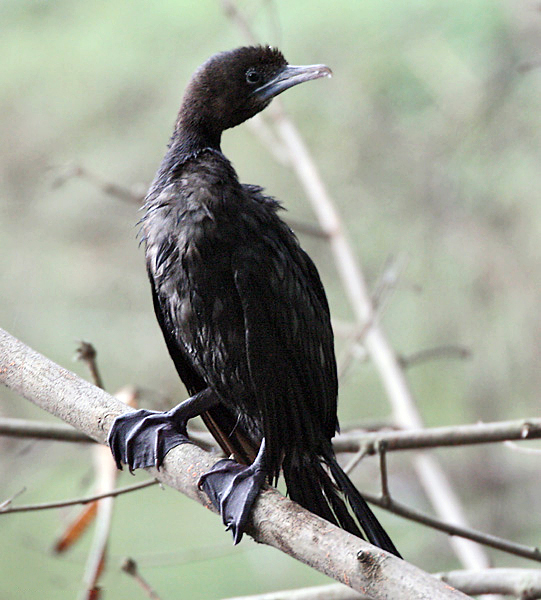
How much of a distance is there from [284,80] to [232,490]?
106 centimetres

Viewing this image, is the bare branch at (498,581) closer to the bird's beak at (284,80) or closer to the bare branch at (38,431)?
the bare branch at (38,431)

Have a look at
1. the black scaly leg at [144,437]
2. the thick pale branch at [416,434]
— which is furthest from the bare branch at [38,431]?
the black scaly leg at [144,437]

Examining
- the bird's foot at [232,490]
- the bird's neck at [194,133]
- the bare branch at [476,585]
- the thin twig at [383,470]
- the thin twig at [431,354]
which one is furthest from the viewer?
the thin twig at [431,354]

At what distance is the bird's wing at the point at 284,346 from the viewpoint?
1.79 meters

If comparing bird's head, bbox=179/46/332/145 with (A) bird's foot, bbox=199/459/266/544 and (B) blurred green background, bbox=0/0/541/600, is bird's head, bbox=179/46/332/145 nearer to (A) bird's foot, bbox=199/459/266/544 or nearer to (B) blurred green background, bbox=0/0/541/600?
(A) bird's foot, bbox=199/459/266/544

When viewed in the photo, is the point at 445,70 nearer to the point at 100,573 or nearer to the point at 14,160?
the point at 14,160

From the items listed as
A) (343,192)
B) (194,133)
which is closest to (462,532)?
(194,133)

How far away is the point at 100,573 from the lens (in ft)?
7.06

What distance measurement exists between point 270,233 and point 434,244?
251 centimetres

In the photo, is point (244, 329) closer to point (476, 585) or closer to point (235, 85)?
point (235, 85)

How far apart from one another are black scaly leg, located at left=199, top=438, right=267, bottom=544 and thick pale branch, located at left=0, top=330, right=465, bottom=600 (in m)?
0.02

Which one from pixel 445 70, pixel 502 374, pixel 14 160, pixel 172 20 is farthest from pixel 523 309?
pixel 14 160

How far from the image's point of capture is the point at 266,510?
1.57 m

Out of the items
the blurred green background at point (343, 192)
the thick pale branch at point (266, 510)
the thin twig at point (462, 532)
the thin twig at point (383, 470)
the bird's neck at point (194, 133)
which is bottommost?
the thick pale branch at point (266, 510)
